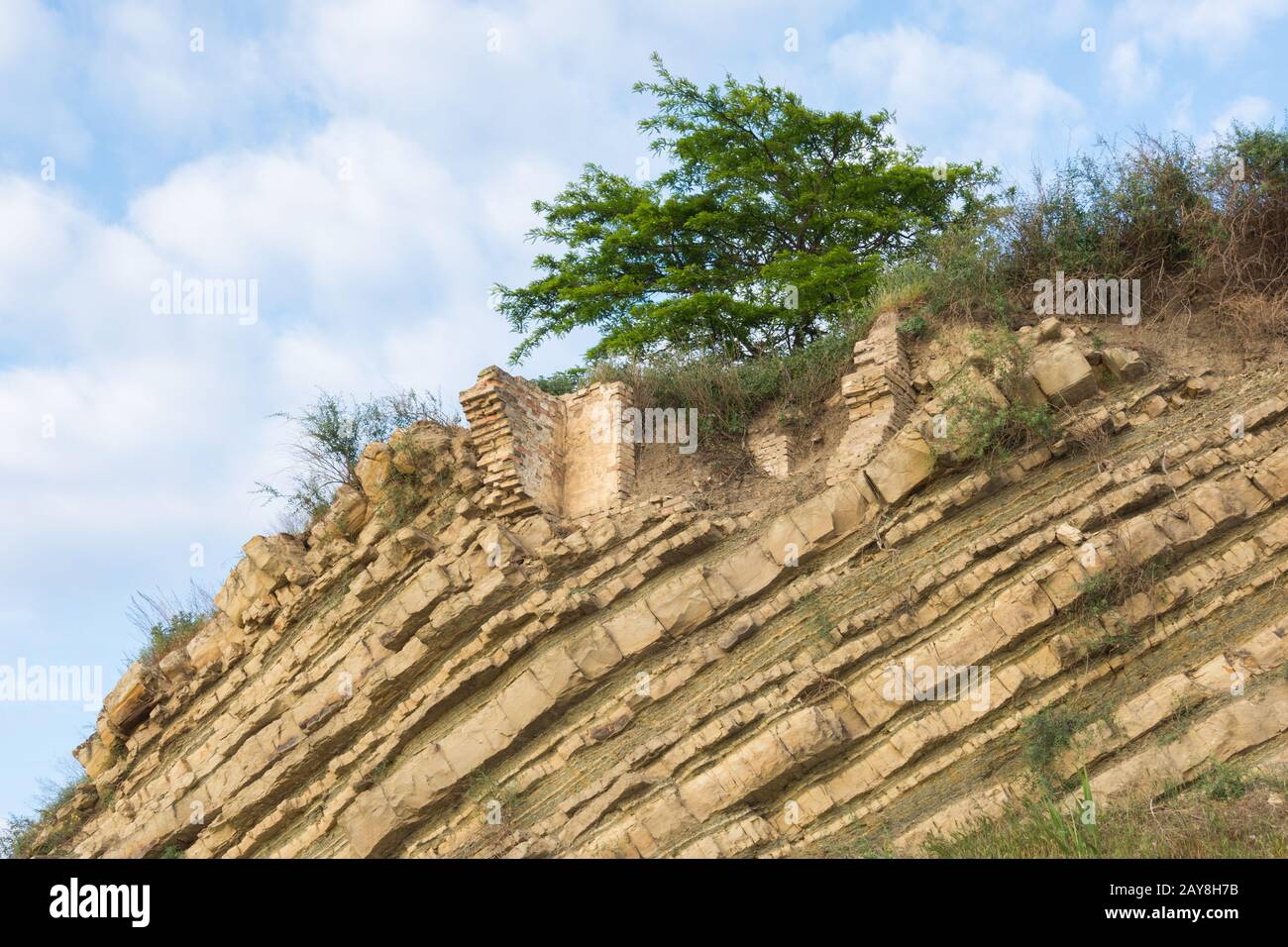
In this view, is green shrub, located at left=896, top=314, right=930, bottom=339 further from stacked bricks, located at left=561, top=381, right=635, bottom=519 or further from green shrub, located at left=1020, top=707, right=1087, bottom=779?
green shrub, located at left=1020, top=707, right=1087, bottom=779

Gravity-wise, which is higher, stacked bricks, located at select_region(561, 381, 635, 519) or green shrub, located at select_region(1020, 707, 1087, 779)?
stacked bricks, located at select_region(561, 381, 635, 519)

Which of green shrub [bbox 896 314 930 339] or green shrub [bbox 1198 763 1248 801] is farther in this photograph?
green shrub [bbox 896 314 930 339]

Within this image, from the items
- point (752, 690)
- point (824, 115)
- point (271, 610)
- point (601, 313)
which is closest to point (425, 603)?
point (271, 610)

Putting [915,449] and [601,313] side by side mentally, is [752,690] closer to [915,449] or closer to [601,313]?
[915,449]

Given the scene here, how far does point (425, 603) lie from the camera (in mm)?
12781

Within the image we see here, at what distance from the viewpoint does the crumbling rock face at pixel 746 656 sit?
32.6ft

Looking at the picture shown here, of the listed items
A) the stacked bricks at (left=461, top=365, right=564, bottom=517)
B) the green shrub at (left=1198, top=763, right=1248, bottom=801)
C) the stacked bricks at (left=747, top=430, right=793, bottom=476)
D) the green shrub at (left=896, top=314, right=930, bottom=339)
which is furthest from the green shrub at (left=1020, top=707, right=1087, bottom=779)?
the stacked bricks at (left=461, top=365, right=564, bottom=517)

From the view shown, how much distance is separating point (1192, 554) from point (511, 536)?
7.00 metres

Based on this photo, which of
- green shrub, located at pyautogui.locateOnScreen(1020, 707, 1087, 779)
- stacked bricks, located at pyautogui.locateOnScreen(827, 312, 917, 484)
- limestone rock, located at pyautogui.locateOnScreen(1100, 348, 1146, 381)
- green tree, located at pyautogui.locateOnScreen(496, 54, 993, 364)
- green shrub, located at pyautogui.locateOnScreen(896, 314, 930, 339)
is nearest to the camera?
green shrub, located at pyautogui.locateOnScreen(1020, 707, 1087, 779)
